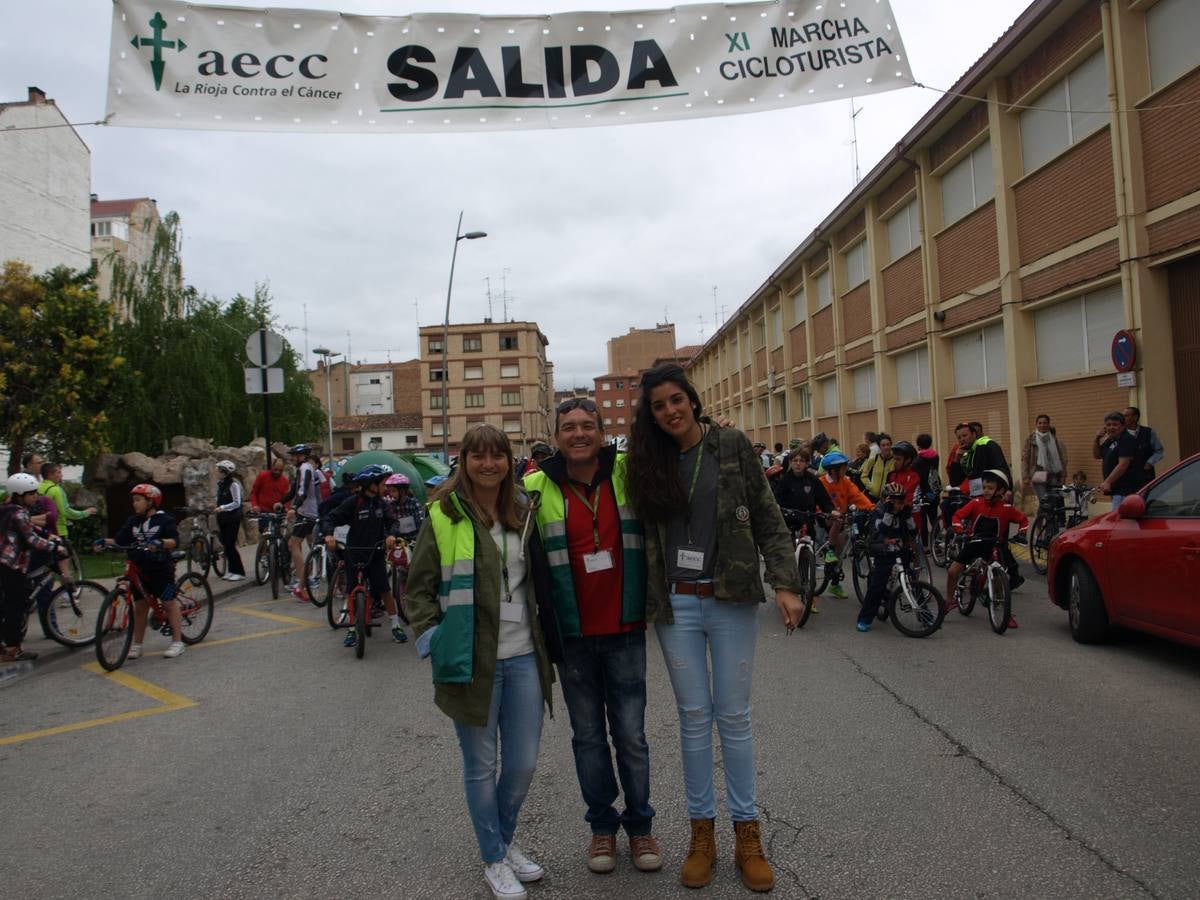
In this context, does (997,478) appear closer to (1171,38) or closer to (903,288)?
(1171,38)

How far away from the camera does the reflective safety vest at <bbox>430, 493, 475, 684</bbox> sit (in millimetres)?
3160

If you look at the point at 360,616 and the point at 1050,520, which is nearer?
the point at 360,616

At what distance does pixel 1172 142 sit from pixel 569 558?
12247mm

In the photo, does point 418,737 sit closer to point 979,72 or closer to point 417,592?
point 417,592

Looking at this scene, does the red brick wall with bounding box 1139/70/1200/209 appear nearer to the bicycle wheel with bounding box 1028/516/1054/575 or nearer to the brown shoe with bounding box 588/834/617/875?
the bicycle wheel with bounding box 1028/516/1054/575

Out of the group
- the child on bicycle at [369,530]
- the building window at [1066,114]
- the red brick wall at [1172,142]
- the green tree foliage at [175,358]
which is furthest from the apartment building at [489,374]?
the child on bicycle at [369,530]

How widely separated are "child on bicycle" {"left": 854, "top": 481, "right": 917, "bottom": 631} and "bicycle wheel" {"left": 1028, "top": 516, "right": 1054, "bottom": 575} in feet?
13.7

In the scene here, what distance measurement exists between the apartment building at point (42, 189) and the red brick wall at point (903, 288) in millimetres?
26049

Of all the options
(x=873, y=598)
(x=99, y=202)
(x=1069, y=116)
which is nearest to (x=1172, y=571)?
(x=873, y=598)

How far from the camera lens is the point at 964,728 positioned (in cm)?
511

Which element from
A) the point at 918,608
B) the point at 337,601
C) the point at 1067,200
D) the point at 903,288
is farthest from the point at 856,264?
the point at 337,601

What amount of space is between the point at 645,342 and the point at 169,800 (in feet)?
385

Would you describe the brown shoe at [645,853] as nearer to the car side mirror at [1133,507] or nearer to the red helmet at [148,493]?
the car side mirror at [1133,507]

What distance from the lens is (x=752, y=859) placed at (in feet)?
10.7
